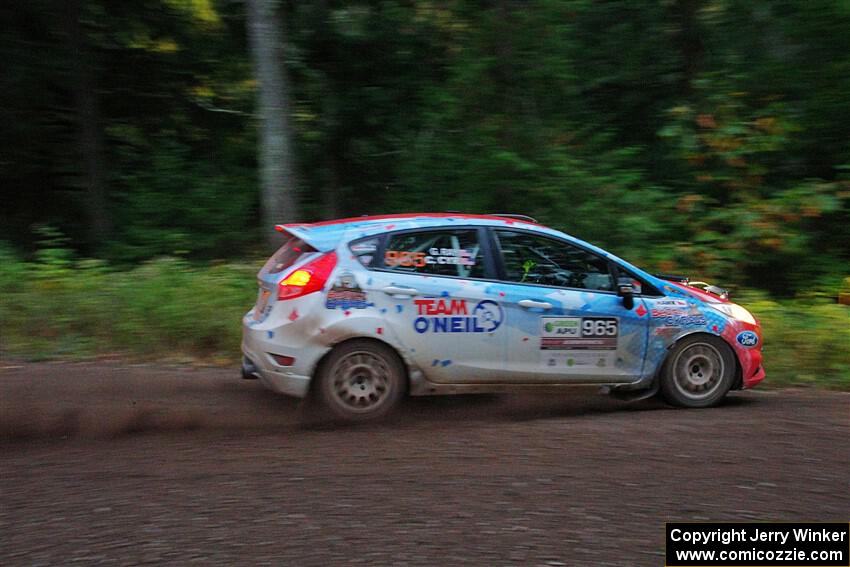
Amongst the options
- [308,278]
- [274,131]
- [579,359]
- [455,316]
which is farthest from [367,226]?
[274,131]

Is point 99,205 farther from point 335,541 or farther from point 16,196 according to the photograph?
point 335,541

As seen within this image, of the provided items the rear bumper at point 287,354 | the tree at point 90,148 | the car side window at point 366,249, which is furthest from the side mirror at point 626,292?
the tree at point 90,148

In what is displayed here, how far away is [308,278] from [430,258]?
3.33 ft

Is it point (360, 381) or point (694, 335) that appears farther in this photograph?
point (694, 335)

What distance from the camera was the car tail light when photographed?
7039 millimetres

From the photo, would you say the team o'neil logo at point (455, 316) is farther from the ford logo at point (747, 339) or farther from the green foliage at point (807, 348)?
the green foliage at point (807, 348)

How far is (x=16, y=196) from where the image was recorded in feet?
49.9

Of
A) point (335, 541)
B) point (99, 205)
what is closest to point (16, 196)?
point (99, 205)

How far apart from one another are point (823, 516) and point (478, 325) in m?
2.99

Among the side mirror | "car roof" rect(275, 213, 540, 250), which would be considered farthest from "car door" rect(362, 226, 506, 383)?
the side mirror

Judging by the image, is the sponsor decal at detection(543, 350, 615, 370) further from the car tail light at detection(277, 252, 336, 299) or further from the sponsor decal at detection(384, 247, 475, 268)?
the car tail light at detection(277, 252, 336, 299)

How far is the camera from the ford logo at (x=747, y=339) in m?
7.68

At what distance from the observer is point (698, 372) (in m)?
7.70

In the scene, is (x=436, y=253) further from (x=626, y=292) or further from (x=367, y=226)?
(x=626, y=292)
